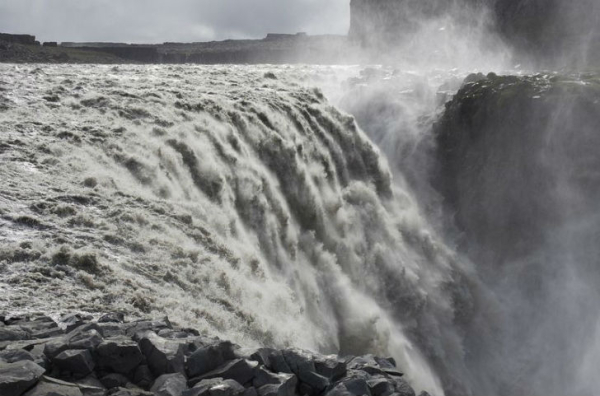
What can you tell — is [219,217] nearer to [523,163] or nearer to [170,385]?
[170,385]

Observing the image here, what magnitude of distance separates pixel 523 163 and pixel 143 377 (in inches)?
→ 908

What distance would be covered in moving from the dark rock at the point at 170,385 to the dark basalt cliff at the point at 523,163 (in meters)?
21.5

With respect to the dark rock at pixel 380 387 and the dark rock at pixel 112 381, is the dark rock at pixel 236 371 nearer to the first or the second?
the dark rock at pixel 112 381

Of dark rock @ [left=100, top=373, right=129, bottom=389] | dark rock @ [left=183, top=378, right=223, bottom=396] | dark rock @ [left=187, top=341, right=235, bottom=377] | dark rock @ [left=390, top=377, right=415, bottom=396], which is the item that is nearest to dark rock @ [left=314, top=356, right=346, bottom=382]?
dark rock @ [left=390, top=377, right=415, bottom=396]

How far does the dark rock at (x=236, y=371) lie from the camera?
280 inches

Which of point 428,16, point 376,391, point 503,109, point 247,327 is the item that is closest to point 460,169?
point 503,109

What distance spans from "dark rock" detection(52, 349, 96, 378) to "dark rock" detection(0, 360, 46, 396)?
0.28 meters

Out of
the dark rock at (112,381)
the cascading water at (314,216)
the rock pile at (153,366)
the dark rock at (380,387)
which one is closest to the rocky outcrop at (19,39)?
→ the cascading water at (314,216)

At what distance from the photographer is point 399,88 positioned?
113ft

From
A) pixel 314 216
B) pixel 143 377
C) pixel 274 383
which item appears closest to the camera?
pixel 143 377

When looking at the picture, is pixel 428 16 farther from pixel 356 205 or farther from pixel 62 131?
pixel 62 131

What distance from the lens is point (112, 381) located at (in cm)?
676

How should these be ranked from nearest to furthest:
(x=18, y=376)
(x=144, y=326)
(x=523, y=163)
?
1. (x=18, y=376)
2. (x=144, y=326)
3. (x=523, y=163)

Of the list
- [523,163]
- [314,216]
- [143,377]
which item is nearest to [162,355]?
[143,377]
